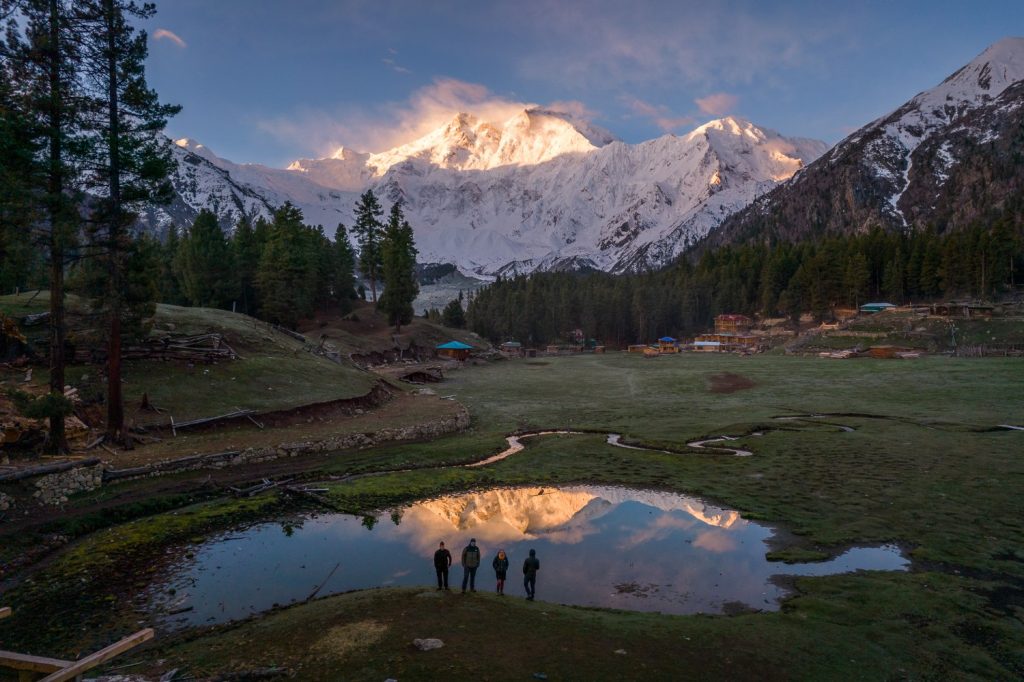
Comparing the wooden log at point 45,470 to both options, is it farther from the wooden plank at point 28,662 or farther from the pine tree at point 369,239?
the pine tree at point 369,239

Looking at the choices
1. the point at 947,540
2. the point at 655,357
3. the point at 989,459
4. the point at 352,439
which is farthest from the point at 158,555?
the point at 655,357

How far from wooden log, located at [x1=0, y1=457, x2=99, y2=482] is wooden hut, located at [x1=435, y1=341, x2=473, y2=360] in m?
77.3

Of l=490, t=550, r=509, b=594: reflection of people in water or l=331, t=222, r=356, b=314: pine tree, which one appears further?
l=331, t=222, r=356, b=314: pine tree

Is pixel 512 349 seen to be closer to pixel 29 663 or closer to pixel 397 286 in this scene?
pixel 397 286

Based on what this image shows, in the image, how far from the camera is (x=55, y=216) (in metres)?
24.3

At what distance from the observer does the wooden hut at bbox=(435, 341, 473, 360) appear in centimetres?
→ 10219

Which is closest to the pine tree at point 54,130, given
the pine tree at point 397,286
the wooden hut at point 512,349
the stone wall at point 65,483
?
the stone wall at point 65,483

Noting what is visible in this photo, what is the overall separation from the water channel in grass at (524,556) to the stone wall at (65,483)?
25.4 ft

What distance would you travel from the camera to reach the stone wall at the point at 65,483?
843 inches

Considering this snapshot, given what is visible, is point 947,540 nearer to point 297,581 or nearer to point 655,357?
point 297,581

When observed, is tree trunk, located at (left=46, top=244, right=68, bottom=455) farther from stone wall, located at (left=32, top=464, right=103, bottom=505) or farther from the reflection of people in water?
the reflection of people in water

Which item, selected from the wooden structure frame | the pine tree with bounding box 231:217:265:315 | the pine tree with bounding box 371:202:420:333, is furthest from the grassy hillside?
the pine tree with bounding box 371:202:420:333

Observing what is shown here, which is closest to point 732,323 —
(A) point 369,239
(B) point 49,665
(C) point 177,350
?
(A) point 369,239

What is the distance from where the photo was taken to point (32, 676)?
8375 mm
